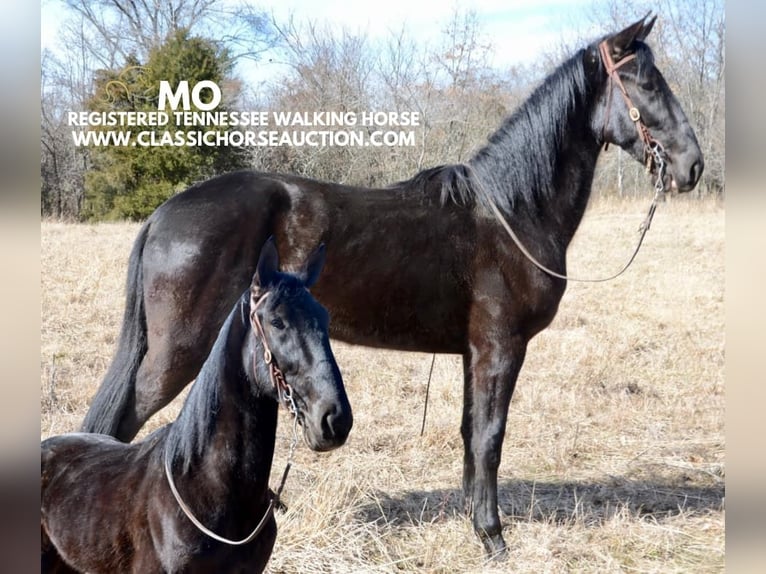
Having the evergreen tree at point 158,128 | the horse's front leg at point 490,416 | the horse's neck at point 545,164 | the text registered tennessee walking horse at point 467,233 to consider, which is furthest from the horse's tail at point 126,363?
the horse's neck at point 545,164

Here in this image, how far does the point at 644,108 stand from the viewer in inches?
121

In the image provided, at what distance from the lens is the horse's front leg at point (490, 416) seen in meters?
3.07

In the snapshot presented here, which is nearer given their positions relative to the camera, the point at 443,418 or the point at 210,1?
the point at 210,1

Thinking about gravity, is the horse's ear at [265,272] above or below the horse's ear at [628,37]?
below

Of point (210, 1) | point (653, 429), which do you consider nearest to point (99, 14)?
point (210, 1)

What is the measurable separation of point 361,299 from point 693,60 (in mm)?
1900

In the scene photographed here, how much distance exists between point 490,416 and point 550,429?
0.78 metres

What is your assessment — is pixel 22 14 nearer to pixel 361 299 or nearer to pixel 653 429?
pixel 361 299

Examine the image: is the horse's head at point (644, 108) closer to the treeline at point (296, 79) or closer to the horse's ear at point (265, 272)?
the treeline at point (296, 79)

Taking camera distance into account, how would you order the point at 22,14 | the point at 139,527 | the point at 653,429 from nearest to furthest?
the point at 139,527 < the point at 22,14 < the point at 653,429

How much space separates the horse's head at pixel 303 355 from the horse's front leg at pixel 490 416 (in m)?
1.37

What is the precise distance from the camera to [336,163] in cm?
330

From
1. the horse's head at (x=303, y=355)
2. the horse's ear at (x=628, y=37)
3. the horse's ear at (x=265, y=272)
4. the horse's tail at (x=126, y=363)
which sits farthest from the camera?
the horse's ear at (x=628, y=37)

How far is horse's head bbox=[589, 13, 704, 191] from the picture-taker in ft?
9.94
